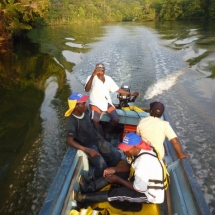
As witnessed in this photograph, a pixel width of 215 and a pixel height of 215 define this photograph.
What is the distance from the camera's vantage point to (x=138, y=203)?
2.70 metres

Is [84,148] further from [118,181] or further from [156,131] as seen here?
[156,131]

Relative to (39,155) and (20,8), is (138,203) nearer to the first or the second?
(39,155)

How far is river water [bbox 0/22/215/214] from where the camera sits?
184 inches

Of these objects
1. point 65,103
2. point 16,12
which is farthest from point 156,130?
point 16,12

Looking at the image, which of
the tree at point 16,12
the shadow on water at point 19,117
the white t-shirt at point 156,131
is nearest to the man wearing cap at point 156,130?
the white t-shirt at point 156,131

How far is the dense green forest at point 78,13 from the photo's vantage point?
67.1 feet

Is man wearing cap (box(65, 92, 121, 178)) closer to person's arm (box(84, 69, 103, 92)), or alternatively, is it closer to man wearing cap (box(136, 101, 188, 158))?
man wearing cap (box(136, 101, 188, 158))

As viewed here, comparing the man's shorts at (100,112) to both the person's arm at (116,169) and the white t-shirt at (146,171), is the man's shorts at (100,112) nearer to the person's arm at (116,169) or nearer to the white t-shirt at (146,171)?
the person's arm at (116,169)

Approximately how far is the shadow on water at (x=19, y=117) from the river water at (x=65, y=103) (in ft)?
0.06

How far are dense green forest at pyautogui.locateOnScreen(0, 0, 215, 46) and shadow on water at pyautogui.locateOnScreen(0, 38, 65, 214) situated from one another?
332 inches

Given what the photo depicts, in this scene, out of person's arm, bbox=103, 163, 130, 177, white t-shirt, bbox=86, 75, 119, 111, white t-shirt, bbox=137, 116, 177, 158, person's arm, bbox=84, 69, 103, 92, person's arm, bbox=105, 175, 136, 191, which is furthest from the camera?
white t-shirt, bbox=86, 75, 119, 111

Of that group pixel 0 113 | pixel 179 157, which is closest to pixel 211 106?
pixel 179 157

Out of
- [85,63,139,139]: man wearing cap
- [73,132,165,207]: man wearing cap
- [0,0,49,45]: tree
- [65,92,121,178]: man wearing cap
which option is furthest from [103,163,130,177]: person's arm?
[0,0,49,45]: tree

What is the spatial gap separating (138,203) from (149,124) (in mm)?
959
